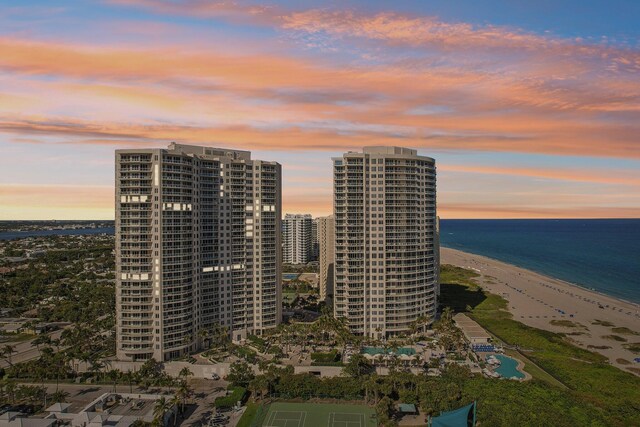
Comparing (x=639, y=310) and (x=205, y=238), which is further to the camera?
(x=639, y=310)

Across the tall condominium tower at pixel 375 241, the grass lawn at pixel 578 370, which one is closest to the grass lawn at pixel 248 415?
the tall condominium tower at pixel 375 241

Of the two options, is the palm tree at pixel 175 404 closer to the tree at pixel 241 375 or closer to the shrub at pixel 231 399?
the shrub at pixel 231 399

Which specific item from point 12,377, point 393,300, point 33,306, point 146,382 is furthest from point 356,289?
point 33,306

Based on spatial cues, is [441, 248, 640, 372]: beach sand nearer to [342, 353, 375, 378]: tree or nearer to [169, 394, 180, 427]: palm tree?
[342, 353, 375, 378]: tree

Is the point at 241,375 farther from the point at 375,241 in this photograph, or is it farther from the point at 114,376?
the point at 375,241

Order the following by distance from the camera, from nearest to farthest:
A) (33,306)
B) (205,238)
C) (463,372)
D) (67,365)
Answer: (463,372), (67,365), (205,238), (33,306)

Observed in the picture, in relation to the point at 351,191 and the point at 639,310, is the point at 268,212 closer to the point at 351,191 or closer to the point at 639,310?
the point at 351,191
